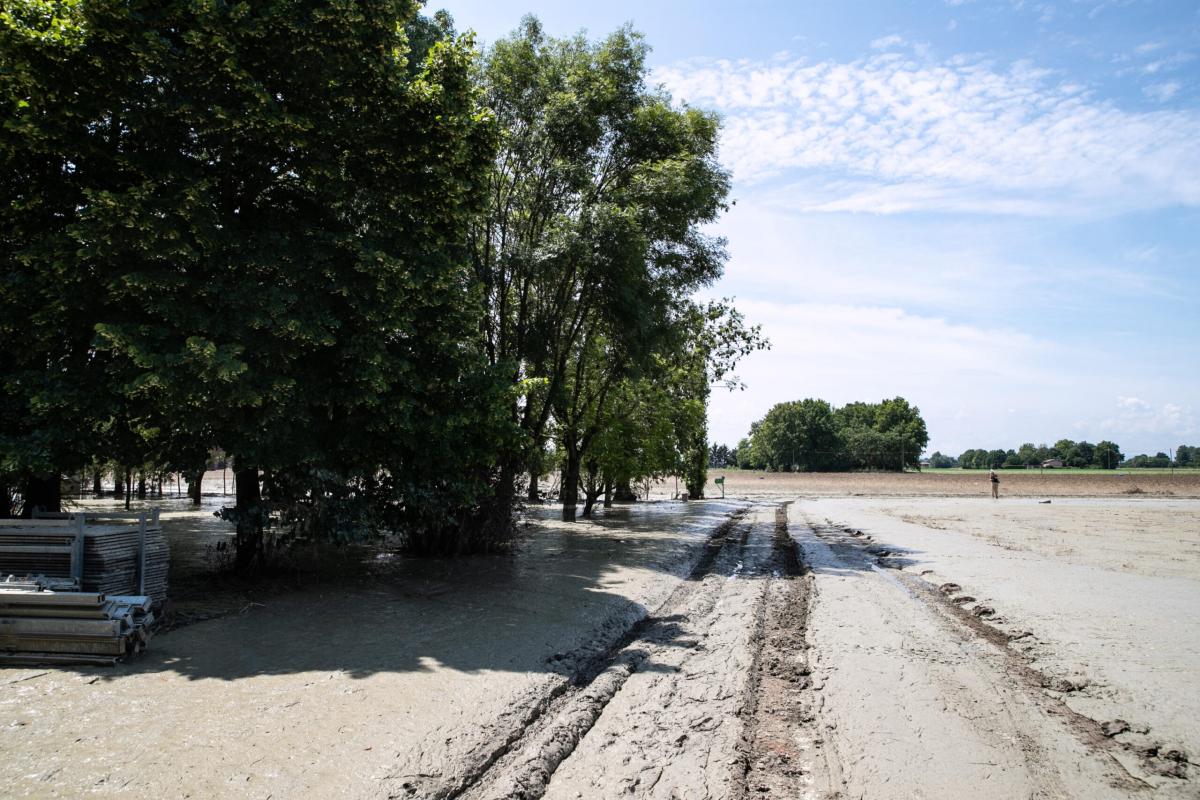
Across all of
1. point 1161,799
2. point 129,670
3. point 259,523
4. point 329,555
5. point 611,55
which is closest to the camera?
point 1161,799

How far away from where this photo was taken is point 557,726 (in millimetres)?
5492

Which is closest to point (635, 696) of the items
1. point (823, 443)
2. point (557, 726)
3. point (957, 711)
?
point (557, 726)

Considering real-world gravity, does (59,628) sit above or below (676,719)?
above

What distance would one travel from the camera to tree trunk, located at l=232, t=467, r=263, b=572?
1009cm

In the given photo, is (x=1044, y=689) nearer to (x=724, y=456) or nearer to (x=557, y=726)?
(x=557, y=726)

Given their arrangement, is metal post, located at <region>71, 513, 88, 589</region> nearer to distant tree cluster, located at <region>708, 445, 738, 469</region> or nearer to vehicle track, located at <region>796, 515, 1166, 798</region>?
vehicle track, located at <region>796, 515, 1166, 798</region>

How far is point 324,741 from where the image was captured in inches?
193

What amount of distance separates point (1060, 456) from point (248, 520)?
637 feet

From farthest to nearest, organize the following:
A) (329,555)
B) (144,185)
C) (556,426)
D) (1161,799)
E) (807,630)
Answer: (556,426) < (329,555) < (807,630) < (144,185) < (1161,799)

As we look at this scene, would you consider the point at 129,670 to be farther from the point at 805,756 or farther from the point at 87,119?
the point at 87,119

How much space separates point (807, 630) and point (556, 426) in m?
16.3

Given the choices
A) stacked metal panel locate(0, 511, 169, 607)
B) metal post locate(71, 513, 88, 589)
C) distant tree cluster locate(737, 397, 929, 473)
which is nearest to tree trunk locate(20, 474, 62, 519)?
stacked metal panel locate(0, 511, 169, 607)

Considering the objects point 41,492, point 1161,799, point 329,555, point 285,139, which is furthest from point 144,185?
point 1161,799

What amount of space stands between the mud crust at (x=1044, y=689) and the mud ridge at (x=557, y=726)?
3698 millimetres
